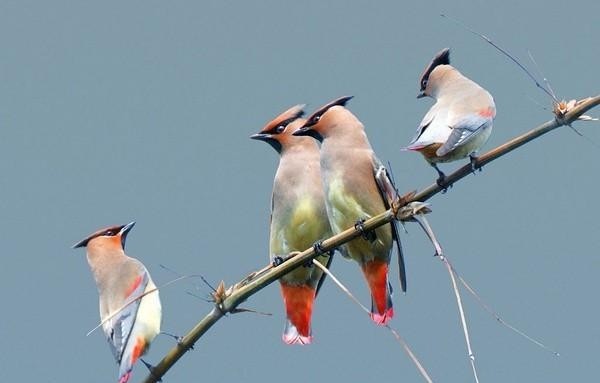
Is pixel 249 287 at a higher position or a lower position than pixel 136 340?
higher

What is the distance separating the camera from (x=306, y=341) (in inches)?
280

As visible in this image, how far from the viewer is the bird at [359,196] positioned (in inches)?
259

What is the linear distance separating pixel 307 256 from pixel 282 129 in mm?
3538

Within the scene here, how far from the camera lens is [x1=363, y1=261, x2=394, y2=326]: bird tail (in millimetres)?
6496

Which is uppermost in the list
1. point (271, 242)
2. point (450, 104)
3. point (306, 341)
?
point (450, 104)

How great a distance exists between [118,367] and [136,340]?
0.17 metres

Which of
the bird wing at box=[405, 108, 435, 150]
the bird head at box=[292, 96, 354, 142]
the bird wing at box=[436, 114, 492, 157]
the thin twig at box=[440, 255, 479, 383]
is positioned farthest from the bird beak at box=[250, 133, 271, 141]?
the thin twig at box=[440, 255, 479, 383]

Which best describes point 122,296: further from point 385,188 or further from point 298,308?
point 385,188

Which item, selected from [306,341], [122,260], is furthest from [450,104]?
[122,260]

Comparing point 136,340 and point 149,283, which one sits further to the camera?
point 149,283

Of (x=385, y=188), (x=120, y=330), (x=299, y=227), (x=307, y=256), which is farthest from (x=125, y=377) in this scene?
(x=307, y=256)

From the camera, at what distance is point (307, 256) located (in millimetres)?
4504

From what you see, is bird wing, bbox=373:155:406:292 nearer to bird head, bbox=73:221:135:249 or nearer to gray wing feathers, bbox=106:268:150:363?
gray wing feathers, bbox=106:268:150:363

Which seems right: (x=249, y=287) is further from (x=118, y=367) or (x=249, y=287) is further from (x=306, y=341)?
(x=118, y=367)
